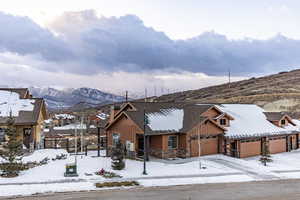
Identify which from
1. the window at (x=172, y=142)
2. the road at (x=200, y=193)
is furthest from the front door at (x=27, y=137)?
the road at (x=200, y=193)

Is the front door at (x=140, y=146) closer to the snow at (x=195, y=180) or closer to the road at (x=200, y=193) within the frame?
the snow at (x=195, y=180)

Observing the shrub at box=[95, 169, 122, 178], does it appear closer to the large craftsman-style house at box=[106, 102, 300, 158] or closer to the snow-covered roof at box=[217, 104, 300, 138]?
the large craftsman-style house at box=[106, 102, 300, 158]

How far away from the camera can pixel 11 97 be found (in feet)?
123

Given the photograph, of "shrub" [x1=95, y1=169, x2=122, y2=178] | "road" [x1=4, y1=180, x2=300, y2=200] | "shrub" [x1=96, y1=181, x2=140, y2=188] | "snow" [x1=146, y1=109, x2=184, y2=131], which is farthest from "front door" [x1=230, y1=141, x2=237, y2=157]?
"shrub" [x1=96, y1=181, x2=140, y2=188]

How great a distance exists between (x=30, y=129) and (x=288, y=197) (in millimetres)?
27577

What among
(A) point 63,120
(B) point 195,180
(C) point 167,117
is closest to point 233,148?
(C) point 167,117

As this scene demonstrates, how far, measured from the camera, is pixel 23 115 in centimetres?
3425

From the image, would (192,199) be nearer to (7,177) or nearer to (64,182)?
(64,182)

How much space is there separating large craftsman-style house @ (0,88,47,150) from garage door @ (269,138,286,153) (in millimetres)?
Answer: 29341

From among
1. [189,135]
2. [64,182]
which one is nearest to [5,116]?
[64,182]

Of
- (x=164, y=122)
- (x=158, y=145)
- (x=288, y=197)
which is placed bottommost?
(x=288, y=197)

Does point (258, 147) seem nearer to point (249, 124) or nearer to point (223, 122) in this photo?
point (249, 124)

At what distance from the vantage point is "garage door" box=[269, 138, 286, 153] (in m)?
38.0

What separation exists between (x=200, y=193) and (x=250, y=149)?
742 inches
